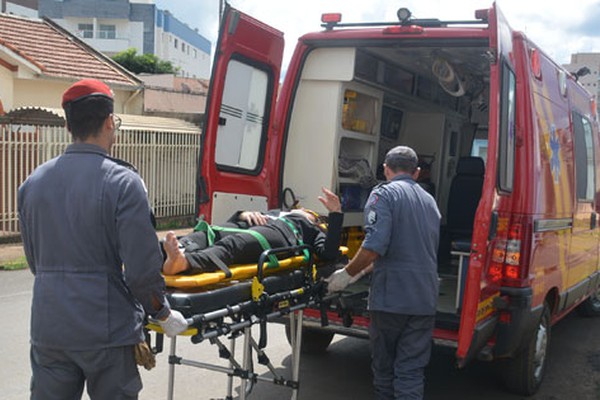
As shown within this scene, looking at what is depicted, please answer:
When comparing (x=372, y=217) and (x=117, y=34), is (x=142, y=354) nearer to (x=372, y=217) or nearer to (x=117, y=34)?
(x=372, y=217)

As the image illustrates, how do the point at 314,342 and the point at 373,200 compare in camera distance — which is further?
the point at 314,342

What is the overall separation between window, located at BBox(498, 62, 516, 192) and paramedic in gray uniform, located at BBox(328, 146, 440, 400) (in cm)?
59

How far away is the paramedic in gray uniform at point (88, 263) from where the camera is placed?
2.54 metres

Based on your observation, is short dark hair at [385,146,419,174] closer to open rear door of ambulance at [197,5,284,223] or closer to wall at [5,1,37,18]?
open rear door of ambulance at [197,5,284,223]

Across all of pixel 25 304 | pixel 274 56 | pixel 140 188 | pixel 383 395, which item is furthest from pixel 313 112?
pixel 25 304

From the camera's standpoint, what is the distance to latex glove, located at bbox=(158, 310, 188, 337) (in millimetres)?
2877

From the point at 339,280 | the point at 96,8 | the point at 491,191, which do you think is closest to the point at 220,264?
the point at 339,280

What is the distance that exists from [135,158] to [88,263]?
11.3 meters

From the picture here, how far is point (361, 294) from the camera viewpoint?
471 cm

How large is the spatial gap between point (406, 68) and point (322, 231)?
285 centimetres

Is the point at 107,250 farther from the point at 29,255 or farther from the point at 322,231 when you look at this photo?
A: the point at 322,231

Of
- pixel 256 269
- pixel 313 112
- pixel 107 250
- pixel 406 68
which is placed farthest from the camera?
pixel 406 68

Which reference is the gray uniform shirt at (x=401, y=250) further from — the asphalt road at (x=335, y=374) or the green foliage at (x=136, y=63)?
the green foliage at (x=136, y=63)

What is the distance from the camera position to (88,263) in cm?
255
